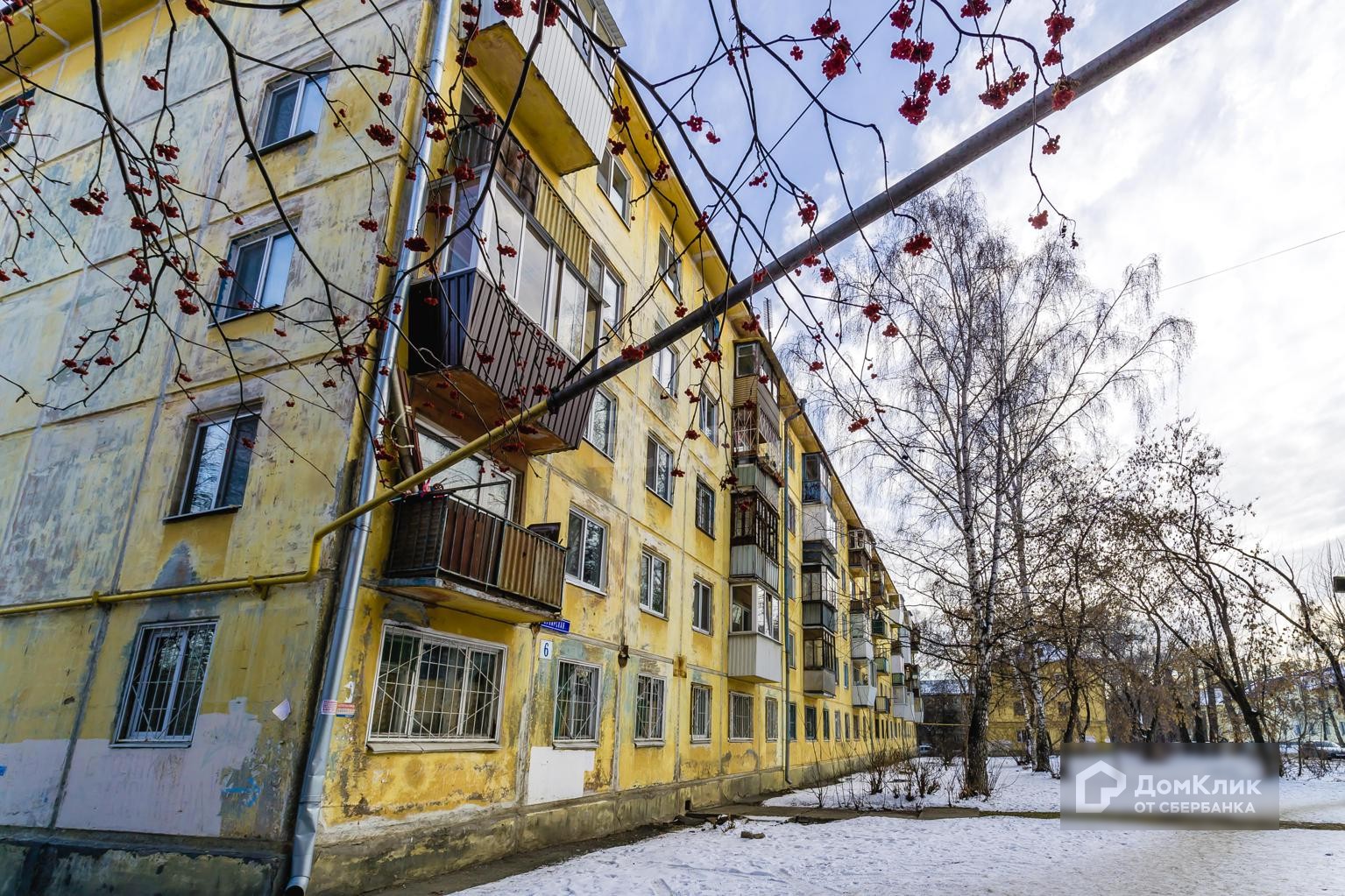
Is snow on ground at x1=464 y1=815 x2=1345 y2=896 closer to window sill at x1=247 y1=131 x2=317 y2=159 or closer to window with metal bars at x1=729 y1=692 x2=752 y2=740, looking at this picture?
window with metal bars at x1=729 y1=692 x2=752 y2=740

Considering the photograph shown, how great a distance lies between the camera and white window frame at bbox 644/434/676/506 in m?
15.6

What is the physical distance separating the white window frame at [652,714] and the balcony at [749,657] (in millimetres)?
4003

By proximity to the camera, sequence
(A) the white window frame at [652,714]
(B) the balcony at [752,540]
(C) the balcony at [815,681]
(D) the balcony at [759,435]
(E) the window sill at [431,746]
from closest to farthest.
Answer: (E) the window sill at [431,746] → (A) the white window frame at [652,714] → (B) the balcony at [752,540] → (D) the balcony at [759,435] → (C) the balcony at [815,681]

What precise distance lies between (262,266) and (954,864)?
11646 millimetres

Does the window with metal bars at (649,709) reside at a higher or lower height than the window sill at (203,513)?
lower

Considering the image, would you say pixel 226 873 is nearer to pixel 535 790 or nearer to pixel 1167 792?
pixel 535 790

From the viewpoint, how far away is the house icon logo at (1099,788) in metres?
13.0

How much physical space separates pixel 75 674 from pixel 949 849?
35.9 ft

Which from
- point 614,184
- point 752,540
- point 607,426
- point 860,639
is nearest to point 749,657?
point 752,540

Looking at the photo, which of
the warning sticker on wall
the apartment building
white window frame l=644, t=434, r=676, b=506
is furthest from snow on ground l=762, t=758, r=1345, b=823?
the warning sticker on wall

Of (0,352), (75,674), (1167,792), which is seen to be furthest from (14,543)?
(1167,792)

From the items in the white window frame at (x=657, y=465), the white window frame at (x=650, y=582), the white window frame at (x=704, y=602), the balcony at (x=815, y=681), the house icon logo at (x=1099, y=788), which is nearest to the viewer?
the house icon logo at (x=1099, y=788)

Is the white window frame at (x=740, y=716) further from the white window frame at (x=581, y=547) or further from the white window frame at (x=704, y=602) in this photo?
the white window frame at (x=581, y=547)

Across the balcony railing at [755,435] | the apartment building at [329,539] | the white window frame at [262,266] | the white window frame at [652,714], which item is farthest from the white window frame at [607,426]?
the balcony railing at [755,435]
